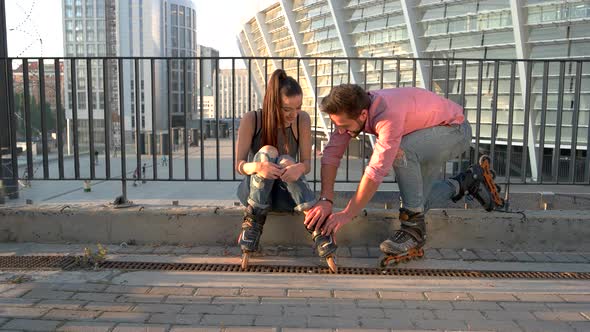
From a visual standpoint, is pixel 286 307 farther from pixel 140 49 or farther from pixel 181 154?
pixel 140 49

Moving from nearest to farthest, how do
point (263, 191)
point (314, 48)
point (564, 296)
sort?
point (564, 296)
point (263, 191)
point (314, 48)

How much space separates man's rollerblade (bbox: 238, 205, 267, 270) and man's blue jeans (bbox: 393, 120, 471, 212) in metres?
1.08

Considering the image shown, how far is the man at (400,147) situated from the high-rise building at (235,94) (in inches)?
44.1

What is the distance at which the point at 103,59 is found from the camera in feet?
14.9

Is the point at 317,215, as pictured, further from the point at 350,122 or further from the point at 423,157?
the point at 423,157

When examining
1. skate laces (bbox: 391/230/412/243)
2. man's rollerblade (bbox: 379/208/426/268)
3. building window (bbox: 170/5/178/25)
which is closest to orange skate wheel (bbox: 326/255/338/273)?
man's rollerblade (bbox: 379/208/426/268)

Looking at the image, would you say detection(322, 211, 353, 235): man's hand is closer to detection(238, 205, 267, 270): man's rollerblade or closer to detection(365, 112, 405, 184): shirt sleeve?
detection(365, 112, 405, 184): shirt sleeve

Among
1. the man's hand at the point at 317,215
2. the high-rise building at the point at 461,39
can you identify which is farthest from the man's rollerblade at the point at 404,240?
the high-rise building at the point at 461,39

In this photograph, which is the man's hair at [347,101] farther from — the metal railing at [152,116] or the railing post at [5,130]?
the railing post at [5,130]

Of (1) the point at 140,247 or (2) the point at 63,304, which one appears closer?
(2) the point at 63,304

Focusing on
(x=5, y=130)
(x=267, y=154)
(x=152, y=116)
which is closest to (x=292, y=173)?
(x=267, y=154)

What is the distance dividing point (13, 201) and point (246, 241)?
2.51 meters

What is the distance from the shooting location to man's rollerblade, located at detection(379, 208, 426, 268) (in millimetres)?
3623

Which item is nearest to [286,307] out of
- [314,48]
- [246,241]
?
[246,241]
